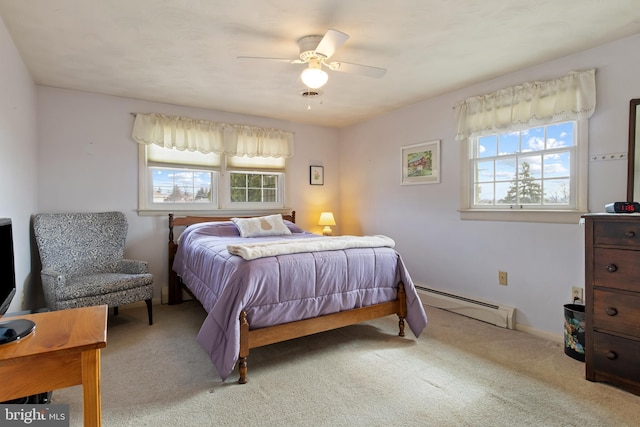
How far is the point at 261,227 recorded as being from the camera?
3.89 meters

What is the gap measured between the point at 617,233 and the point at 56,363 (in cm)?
283

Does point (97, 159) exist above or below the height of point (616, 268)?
above

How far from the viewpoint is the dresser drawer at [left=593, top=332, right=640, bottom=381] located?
1.98m

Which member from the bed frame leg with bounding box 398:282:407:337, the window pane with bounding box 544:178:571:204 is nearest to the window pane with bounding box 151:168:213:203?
the bed frame leg with bounding box 398:282:407:337

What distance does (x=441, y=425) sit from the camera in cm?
172

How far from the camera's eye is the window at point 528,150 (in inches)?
105

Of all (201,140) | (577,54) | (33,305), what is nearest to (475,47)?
(577,54)

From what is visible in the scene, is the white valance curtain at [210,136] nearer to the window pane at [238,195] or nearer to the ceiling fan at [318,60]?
the window pane at [238,195]

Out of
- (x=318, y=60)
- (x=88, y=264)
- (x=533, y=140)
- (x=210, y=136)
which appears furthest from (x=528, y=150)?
(x=88, y=264)

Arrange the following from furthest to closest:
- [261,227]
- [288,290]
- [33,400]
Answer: [261,227]
[288,290]
[33,400]

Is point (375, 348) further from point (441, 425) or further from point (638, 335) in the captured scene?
point (638, 335)

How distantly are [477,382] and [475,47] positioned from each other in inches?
92.1

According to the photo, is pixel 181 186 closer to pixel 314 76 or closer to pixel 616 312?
pixel 314 76

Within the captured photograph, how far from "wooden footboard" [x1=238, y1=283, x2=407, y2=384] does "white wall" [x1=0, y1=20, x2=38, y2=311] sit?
1.75 metres
